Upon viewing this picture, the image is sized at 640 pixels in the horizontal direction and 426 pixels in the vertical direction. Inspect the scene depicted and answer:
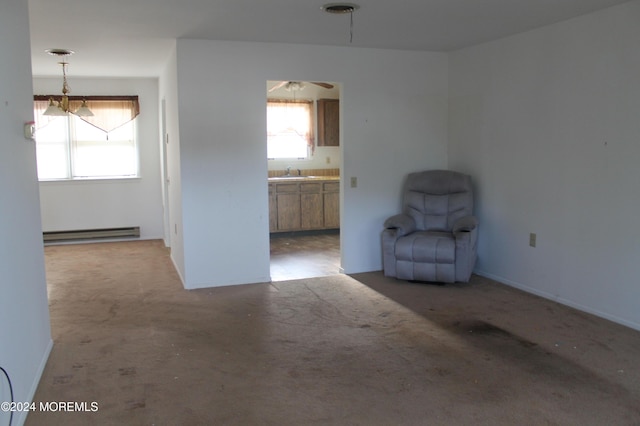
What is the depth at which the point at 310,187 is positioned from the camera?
Result: 25.2ft

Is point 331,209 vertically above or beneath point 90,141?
beneath

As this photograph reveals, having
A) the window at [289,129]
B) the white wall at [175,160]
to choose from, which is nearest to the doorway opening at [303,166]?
the window at [289,129]

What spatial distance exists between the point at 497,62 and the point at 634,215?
1.98 meters

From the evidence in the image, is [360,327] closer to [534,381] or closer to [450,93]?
[534,381]

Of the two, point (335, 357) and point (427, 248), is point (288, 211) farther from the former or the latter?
point (335, 357)

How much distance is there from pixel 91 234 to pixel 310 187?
3223 mm

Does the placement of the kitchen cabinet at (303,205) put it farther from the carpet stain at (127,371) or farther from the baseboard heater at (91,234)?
the carpet stain at (127,371)

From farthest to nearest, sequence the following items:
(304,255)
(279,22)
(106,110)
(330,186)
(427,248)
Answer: (330,186) → (106,110) → (304,255) → (427,248) → (279,22)

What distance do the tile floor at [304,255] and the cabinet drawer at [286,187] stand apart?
2.33 feet

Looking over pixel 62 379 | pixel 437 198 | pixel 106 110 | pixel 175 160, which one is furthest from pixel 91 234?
pixel 437 198

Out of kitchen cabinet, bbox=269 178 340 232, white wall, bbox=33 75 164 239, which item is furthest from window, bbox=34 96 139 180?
kitchen cabinet, bbox=269 178 340 232

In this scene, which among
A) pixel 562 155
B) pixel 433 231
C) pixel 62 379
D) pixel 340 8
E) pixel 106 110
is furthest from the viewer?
pixel 106 110

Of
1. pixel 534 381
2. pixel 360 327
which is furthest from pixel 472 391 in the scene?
pixel 360 327

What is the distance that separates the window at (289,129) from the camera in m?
8.07
